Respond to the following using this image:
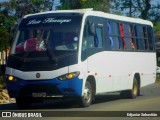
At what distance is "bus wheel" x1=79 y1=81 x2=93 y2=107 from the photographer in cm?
1718

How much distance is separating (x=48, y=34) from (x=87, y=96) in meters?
2.35

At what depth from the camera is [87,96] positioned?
1756 centimetres

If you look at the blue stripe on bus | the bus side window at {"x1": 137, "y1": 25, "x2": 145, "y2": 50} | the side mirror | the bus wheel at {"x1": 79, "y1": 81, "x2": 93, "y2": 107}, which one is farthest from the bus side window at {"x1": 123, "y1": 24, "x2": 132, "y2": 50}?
the blue stripe on bus

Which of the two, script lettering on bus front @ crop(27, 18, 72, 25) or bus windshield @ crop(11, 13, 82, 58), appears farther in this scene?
script lettering on bus front @ crop(27, 18, 72, 25)

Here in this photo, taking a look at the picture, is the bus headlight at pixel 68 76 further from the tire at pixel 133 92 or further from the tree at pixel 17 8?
the tree at pixel 17 8

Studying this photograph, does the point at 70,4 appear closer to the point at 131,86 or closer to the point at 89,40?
the point at 131,86

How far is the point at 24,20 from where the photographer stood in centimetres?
1809

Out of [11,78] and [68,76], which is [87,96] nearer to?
[68,76]

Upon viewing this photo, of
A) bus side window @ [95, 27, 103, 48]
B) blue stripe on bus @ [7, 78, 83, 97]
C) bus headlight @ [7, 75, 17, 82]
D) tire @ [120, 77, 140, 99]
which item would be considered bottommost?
tire @ [120, 77, 140, 99]

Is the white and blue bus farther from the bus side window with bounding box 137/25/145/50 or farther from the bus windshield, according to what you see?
the bus side window with bounding box 137/25/145/50

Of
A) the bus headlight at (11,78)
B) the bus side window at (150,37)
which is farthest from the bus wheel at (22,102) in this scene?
the bus side window at (150,37)

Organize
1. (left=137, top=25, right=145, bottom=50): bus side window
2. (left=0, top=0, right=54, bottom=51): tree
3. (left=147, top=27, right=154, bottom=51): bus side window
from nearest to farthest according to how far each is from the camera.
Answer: (left=137, top=25, right=145, bottom=50): bus side window → (left=147, top=27, right=154, bottom=51): bus side window → (left=0, top=0, right=54, bottom=51): tree

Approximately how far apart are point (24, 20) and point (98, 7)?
17.5 meters

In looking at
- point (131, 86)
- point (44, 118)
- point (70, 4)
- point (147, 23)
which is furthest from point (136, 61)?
point (70, 4)
